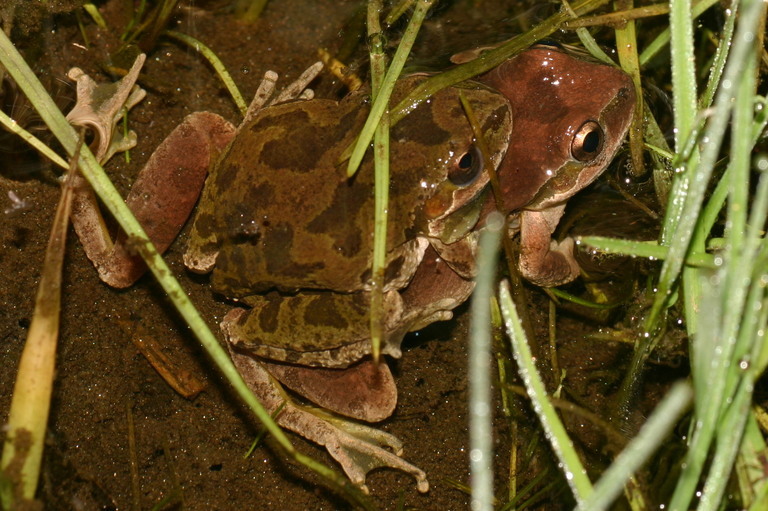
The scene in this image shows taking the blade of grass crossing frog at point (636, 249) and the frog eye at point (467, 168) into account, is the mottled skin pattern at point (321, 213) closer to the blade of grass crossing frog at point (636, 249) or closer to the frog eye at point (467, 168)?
the frog eye at point (467, 168)

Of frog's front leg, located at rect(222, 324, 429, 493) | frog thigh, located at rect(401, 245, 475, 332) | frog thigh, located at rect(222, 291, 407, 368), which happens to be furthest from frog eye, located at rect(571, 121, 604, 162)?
frog's front leg, located at rect(222, 324, 429, 493)

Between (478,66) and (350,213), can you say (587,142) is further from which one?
(350,213)

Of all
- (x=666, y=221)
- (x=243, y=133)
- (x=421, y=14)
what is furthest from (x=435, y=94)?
(x=666, y=221)

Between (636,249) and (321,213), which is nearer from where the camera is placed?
(636,249)

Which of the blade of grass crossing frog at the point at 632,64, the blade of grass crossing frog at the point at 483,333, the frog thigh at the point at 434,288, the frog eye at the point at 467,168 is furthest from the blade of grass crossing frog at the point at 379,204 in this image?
the blade of grass crossing frog at the point at 632,64

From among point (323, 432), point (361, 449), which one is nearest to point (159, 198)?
point (323, 432)
